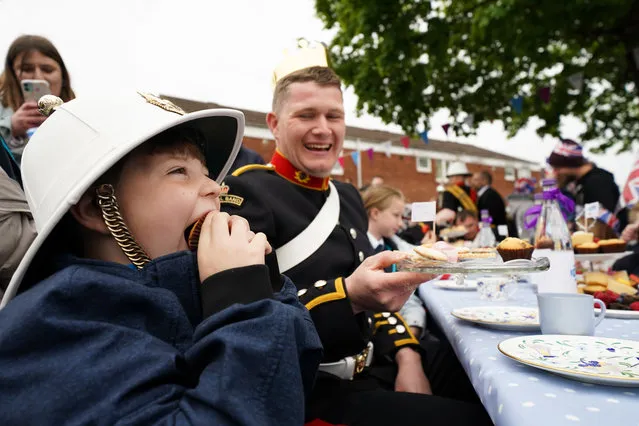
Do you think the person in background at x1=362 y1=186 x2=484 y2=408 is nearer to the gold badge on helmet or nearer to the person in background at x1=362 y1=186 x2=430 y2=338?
the person in background at x1=362 y1=186 x2=430 y2=338

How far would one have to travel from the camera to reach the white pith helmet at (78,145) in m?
0.99

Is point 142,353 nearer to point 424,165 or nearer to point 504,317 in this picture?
point 504,317

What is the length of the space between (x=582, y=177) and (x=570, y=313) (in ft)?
14.7

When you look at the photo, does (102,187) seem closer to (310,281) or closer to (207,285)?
(207,285)

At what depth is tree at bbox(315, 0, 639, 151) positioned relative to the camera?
264 inches

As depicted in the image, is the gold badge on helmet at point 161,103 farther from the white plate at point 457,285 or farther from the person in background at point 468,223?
the person in background at point 468,223

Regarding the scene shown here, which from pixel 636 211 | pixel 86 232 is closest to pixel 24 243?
pixel 86 232

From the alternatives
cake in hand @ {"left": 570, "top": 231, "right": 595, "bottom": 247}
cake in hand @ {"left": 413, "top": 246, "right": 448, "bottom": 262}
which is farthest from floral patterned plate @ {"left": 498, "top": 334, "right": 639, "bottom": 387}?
cake in hand @ {"left": 570, "top": 231, "right": 595, "bottom": 247}

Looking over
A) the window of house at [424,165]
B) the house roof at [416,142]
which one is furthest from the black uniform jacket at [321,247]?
the window of house at [424,165]

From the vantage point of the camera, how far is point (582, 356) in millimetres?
1139

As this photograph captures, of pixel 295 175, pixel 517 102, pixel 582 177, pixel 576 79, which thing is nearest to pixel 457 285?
pixel 295 175

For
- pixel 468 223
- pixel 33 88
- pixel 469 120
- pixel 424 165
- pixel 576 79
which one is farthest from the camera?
pixel 424 165

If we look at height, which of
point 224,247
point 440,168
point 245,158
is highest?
point 440,168

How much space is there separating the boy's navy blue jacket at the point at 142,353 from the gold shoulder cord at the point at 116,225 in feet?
0.25
